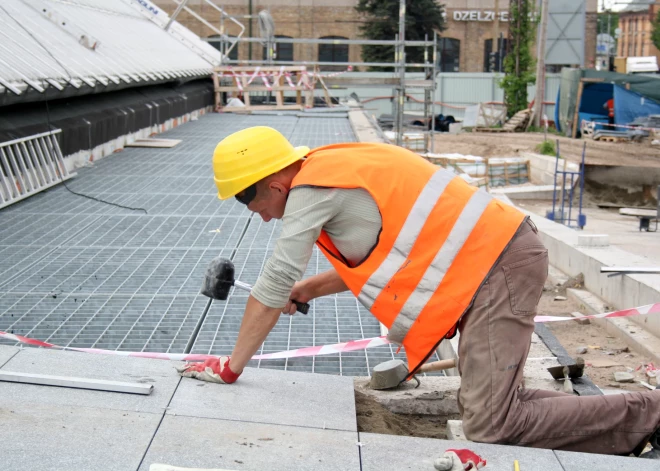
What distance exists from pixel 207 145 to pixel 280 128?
269 centimetres

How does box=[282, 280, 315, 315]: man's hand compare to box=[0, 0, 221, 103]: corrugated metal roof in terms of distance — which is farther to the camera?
box=[0, 0, 221, 103]: corrugated metal roof

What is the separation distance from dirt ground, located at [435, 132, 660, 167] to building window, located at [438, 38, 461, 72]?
69.0 feet

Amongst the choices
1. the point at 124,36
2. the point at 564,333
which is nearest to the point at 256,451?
the point at 564,333

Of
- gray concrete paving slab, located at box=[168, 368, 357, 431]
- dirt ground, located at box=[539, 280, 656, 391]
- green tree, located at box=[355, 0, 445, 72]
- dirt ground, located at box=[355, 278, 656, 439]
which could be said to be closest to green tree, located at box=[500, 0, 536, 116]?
green tree, located at box=[355, 0, 445, 72]

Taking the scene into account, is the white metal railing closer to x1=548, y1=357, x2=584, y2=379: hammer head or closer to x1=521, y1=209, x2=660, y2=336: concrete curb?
x1=548, y1=357, x2=584, y2=379: hammer head

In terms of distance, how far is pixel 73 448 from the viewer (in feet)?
9.71

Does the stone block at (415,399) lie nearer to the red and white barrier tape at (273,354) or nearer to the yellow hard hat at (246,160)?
the red and white barrier tape at (273,354)

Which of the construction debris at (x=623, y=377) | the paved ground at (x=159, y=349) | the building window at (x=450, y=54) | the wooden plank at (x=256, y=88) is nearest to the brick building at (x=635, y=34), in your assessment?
the building window at (x=450, y=54)

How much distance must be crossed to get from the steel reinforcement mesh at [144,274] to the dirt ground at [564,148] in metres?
19.4

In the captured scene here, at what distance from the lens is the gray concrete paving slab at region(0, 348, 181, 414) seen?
3.40 m

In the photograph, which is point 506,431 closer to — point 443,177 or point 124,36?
point 443,177

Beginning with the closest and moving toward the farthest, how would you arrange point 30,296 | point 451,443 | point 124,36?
point 451,443 < point 30,296 < point 124,36

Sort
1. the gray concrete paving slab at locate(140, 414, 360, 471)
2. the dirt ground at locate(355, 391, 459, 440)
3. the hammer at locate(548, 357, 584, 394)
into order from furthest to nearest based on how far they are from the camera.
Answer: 1. the hammer at locate(548, 357, 584, 394)
2. the dirt ground at locate(355, 391, 459, 440)
3. the gray concrete paving slab at locate(140, 414, 360, 471)

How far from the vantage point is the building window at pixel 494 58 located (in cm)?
5012
